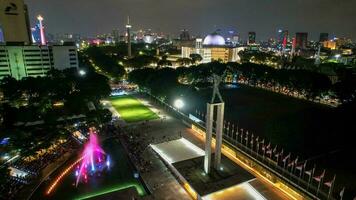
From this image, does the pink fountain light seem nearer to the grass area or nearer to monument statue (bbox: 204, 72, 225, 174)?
monument statue (bbox: 204, 72, 225, 174)

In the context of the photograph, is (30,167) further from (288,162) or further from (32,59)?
(32,59)

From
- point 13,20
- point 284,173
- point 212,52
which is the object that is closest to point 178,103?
point 284,173

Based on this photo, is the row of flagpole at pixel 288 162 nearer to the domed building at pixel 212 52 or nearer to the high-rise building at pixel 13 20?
the high-rise building at pixel 13 20

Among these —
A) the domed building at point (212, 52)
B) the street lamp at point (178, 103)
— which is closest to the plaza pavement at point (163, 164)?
the street lamp at point (178, 103)

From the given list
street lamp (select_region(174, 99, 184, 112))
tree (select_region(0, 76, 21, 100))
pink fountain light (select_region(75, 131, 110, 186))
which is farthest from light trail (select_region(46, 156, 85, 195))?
tree (select_region(0, 76, 21, 100))

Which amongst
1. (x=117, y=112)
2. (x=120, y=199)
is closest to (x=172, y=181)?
(x=120, y=199)
